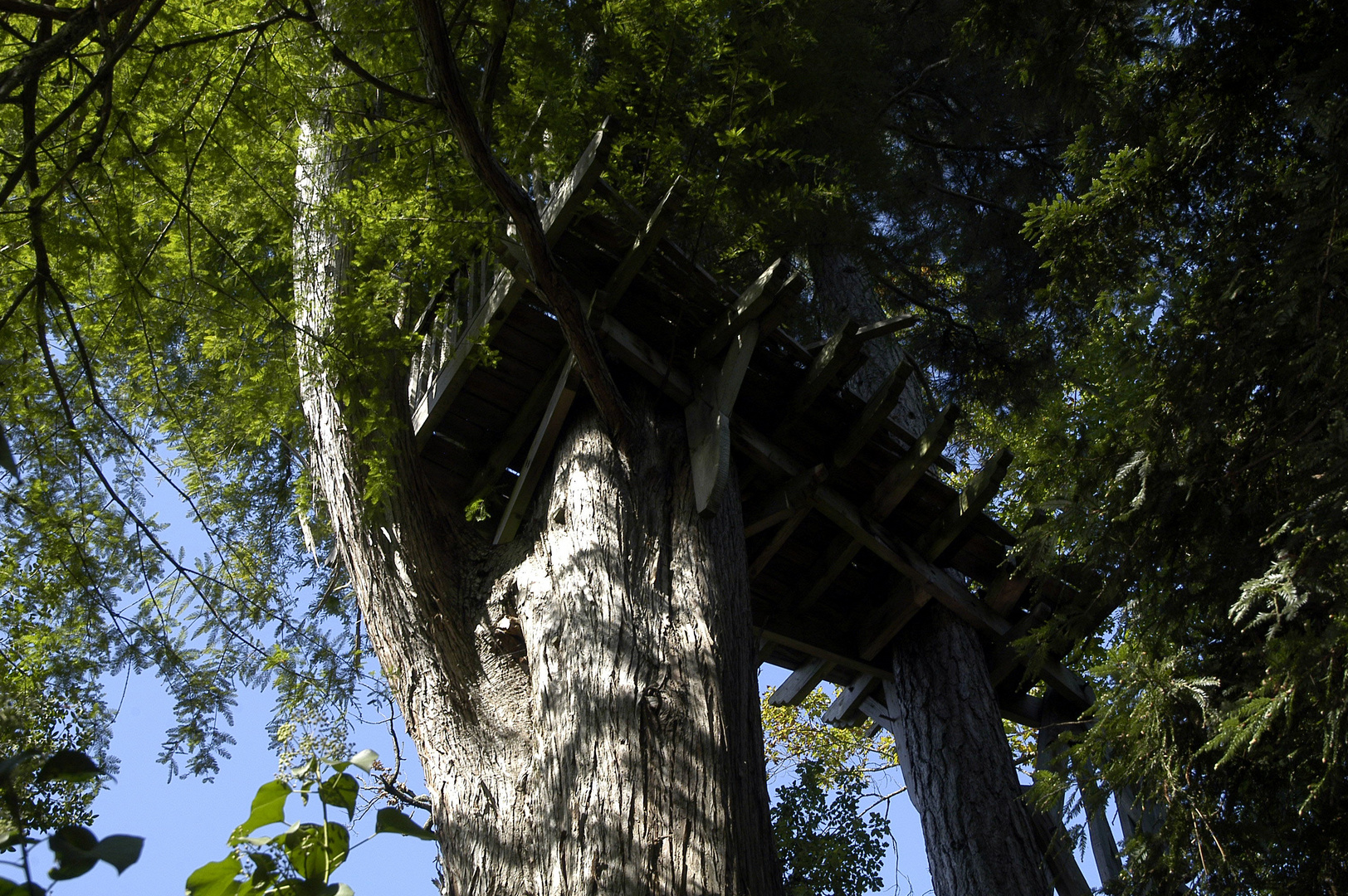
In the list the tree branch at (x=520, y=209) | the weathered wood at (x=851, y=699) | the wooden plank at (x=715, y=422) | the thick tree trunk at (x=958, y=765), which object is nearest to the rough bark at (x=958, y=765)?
the thick tree trunk at (x=958, y=765)

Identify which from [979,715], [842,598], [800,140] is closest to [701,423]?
[842,598]

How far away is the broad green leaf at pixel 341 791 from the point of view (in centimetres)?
114

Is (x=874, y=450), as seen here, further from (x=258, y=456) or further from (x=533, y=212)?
(x=258, y=456)

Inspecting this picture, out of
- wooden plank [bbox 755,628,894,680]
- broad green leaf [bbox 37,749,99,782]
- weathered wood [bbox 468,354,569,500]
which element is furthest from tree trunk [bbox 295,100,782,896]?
broad green leaf [bbox 37,749,99,782]

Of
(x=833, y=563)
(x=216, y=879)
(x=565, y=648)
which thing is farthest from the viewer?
(x=833, y=563)

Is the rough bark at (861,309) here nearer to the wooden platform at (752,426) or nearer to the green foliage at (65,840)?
the wooden platform at (752,426)

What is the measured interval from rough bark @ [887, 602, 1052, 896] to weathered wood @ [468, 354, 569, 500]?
2712 mm

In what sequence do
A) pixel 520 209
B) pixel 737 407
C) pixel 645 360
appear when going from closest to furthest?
1. pixel 520 209
2. pixel 645 360
3. pixel 737 407

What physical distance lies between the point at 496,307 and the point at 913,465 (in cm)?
225

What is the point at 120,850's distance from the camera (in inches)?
30.3

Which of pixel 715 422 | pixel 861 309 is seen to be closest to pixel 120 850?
pixel 715 422

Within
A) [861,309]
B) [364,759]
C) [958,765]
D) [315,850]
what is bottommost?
[315,850]

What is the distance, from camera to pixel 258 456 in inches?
320

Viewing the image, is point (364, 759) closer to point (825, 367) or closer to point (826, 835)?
point (825, 367)
